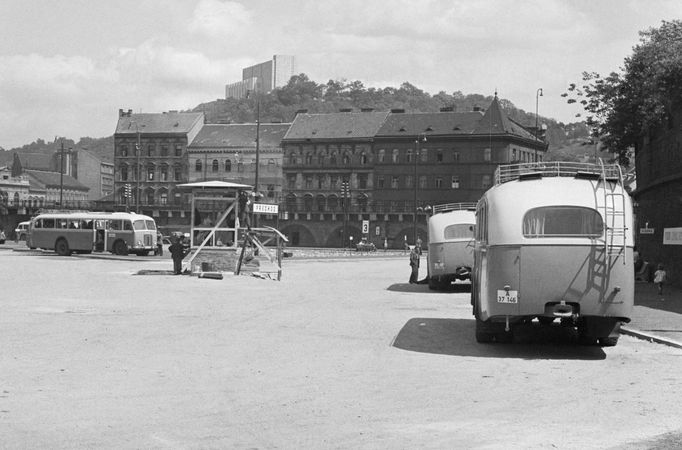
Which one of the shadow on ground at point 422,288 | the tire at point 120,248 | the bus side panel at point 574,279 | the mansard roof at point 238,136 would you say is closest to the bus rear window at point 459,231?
the shadow on ground at point 422,288

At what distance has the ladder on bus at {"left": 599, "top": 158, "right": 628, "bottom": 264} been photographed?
594 inches

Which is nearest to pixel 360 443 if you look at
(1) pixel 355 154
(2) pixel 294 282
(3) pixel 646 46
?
(2) pixel 294 282

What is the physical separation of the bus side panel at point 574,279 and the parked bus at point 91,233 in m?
48.2

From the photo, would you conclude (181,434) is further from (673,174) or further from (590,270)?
(673,174)

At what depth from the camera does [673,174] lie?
3800 centimetres

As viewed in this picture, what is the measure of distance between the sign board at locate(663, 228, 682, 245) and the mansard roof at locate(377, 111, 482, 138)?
266 ft

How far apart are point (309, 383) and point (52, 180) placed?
577 ft

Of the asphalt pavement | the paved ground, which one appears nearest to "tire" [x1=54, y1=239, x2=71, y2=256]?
the asphalt pavement

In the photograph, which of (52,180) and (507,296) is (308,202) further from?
(507,296)

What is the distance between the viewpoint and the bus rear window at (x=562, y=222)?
15148mm

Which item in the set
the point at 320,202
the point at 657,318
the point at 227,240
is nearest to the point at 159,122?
the point at 320,202

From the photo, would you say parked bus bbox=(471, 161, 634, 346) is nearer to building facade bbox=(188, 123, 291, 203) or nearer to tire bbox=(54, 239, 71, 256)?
tire bbox=(54, 239, 71, 256)

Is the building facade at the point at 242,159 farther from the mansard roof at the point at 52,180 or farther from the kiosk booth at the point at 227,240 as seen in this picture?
the kiosk booth at the point at 227,240

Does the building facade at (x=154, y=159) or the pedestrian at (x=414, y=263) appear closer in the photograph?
the pedestrian at (x=414, y=263)
